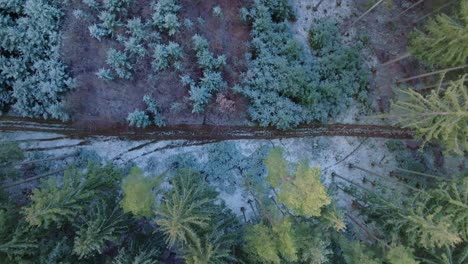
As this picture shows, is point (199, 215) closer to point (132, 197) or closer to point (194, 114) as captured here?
point (132, 197)

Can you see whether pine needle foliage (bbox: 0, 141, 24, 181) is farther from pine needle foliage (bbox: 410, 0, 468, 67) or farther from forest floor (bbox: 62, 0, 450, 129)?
pine needle foliage (bbox: 410, 0, 468, 67)

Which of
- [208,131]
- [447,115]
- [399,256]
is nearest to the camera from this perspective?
[399,256]

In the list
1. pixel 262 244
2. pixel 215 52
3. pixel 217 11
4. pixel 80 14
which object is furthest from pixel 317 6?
pixel 262 244

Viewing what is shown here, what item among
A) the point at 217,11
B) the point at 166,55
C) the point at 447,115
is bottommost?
the point at 447,115

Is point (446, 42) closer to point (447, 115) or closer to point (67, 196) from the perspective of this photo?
point (447, 115)

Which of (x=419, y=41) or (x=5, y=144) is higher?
(x=419, y=41)

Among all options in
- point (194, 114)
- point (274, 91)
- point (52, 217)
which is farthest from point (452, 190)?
point (52, 217)

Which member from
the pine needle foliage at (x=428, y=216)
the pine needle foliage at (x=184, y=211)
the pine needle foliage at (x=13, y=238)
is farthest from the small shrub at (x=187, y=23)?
the pine needle foliage at (x=428, y=216)
